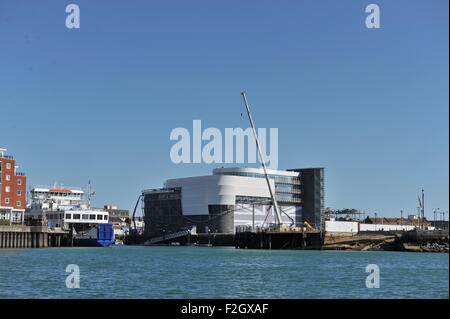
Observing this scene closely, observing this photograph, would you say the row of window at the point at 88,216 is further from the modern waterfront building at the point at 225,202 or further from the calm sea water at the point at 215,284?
the calm sea water at the point at 215,284

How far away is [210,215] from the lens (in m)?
190

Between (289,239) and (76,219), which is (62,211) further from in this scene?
(289,239)

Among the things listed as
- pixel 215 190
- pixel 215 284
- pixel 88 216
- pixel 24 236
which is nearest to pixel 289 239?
pixel 88 216

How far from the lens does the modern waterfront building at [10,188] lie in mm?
124000

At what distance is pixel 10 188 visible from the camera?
125m

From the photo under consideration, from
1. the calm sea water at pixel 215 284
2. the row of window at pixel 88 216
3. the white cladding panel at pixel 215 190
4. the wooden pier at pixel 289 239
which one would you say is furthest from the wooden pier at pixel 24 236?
the white cladding panel at pixel 215 190

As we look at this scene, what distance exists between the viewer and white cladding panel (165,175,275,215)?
188m

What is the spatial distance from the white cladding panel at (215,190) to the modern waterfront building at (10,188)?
7142cm

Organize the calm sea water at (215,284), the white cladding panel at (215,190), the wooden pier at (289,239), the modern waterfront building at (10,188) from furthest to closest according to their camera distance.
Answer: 1. the white cladding panel at (215,190)
2. the wooden pier at (289,239)
3. the modern waterfront building at (10,188)
4. the calm sea water at (215,284)

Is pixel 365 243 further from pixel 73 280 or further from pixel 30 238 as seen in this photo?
pixel 73 280

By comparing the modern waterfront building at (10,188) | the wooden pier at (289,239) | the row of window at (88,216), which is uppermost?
the modern waterfront building at (10,188)

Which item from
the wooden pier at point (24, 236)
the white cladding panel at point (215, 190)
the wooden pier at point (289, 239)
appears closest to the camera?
the wooden pier at point (24, 236)
